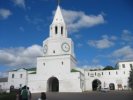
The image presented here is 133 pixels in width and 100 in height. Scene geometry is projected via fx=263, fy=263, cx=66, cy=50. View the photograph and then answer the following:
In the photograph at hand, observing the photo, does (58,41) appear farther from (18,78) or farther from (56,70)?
(18,78)

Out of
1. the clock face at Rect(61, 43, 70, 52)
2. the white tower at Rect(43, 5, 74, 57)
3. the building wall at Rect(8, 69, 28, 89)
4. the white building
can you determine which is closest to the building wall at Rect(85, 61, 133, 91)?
the white building

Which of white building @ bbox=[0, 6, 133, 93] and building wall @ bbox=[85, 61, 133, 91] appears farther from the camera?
building wall @ bbox=[85, 61, 133, 91]

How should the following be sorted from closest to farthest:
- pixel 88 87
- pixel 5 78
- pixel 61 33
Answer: pixel 61 33
pixel 88 87
pixel 5 78

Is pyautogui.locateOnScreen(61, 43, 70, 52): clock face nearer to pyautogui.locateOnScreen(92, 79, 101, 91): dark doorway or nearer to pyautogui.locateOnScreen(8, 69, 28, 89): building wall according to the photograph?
pyautogui.locateOnScreen(8, 69, 28, 89): building wall

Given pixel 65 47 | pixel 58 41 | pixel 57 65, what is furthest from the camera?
pixel 65 47

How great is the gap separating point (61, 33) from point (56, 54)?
5.36 metres

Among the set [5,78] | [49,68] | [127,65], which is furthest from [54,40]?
[5,78]

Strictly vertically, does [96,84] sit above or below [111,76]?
below

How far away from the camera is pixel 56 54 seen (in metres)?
59.6

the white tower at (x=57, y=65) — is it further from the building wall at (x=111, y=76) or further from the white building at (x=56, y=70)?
the building wall at (x=111, y=76)

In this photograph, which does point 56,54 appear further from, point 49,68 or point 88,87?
point 88,87

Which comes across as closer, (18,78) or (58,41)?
(58,41)

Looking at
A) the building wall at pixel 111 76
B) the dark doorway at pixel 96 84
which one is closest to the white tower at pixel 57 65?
the building wall at pixel 111 76

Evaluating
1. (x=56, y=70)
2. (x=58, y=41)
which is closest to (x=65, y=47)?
(x=58, y=41)
